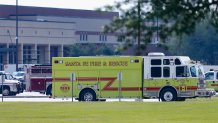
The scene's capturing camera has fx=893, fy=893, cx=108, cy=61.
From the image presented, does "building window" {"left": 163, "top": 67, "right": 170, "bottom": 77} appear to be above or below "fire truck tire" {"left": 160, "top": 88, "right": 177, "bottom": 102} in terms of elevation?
above

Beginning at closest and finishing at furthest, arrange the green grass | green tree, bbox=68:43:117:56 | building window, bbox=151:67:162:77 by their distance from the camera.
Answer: the green grass < building window, bbox=151:67:162:77 < green tree, bbox=68:43:117:56

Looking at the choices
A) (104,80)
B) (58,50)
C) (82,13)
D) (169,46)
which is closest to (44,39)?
(58,50)

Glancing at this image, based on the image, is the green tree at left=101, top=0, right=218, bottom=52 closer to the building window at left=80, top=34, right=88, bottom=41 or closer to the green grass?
the green grass

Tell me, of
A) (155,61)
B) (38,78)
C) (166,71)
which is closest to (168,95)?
(166,71)

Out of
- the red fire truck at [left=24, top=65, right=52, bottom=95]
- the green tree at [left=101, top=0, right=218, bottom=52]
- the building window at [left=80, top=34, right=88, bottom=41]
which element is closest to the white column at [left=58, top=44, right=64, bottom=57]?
the building window at [left=80, top=34, right=88, bottom=41]

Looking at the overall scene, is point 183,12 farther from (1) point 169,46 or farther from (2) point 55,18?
(2) point 55,18

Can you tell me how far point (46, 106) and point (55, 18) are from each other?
252 ft

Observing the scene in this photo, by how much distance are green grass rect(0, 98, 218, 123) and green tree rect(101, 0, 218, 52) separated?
1597 cm

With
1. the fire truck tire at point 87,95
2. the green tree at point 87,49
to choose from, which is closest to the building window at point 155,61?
the fire truck tire at point 87,95

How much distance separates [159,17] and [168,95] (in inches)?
1260

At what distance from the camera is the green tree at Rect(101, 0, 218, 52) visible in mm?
13062

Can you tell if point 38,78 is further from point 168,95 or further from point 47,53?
point 47,53

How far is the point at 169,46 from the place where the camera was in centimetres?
1342

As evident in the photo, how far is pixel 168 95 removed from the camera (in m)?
45.1
